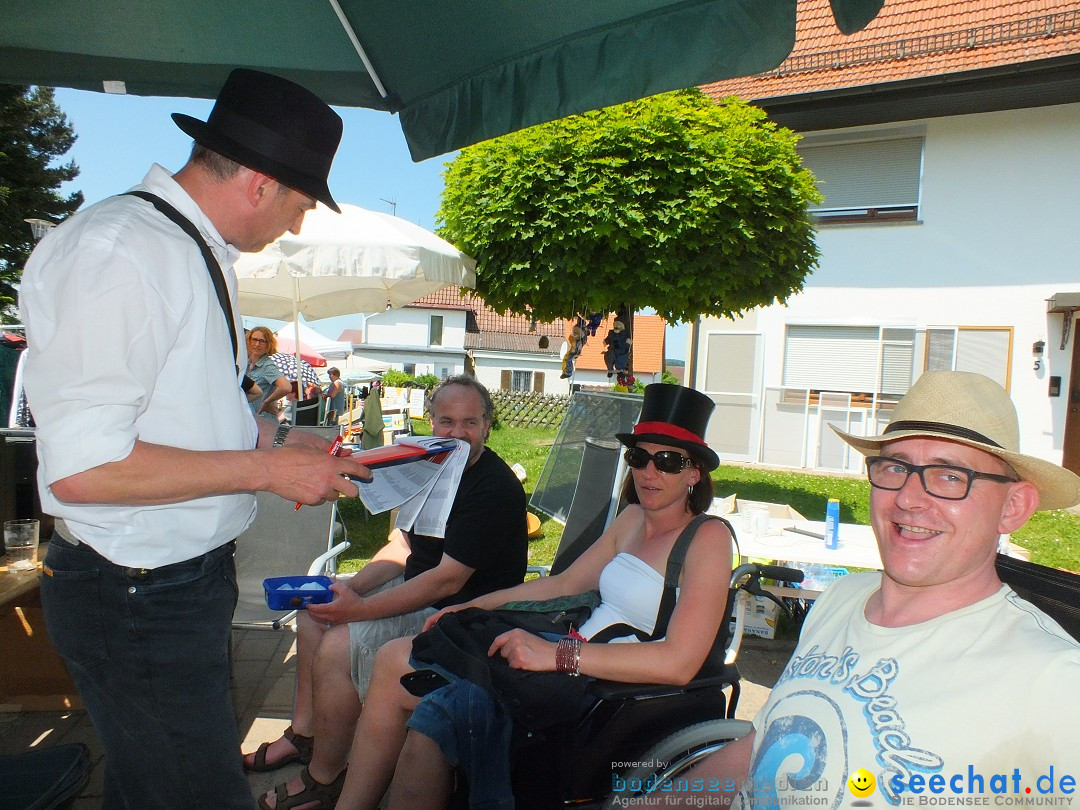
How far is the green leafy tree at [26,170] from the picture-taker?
18.6 metres

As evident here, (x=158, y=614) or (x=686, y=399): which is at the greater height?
(x=686, y=399)

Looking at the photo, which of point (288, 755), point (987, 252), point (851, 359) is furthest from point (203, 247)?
point (987, 252)

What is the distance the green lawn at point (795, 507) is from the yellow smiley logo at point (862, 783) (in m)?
4.74

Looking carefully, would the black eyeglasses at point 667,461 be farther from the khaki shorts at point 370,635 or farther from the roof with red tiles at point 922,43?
the roof with red tiles at point 922,43

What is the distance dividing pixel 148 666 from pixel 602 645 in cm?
121

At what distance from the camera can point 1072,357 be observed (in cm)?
1038

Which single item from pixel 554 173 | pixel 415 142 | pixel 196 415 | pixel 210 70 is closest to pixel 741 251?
pixel 554 173

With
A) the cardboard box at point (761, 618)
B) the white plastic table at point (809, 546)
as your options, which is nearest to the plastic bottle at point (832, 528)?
the white plastic table at point (809, 546)

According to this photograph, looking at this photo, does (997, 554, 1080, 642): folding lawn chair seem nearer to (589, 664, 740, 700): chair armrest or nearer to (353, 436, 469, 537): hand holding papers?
(589, 664, 740, 700): chair armrest

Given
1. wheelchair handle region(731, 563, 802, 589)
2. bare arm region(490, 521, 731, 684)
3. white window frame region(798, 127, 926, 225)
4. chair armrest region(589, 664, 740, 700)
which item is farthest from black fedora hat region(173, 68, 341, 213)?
white window frame region(798, 127, 926, 225)

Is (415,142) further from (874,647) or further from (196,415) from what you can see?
(874,647)

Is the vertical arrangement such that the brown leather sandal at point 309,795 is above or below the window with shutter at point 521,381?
below

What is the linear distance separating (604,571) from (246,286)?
570 cm

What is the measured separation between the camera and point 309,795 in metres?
2.56
